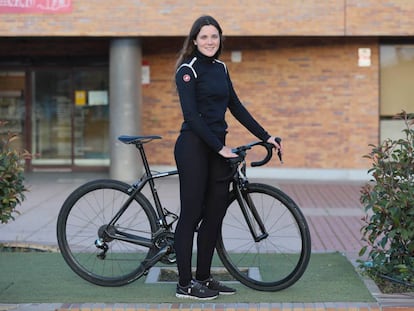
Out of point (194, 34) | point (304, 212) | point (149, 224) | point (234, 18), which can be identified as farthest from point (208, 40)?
point (234, 18)

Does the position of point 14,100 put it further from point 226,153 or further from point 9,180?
point 226,153

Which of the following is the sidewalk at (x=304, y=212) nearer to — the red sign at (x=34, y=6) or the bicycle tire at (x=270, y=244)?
the bicycle tire at (x=270, y=244)

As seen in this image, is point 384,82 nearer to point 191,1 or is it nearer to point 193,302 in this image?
point 191,1

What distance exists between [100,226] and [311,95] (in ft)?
28.4

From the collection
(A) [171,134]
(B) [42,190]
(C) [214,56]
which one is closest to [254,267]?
(C) [214,56]

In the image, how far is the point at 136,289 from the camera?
5094 mm

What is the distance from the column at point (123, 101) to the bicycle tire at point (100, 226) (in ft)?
22.4

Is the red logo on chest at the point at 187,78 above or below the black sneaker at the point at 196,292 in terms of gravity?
above

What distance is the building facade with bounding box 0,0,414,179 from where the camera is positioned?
479 inches

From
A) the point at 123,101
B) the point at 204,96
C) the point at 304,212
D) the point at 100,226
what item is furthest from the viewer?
the point at 123,101

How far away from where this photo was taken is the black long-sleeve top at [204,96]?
15.1 feet

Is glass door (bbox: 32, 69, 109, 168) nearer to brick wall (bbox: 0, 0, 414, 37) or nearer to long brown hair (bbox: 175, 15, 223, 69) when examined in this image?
brick wall (bbox: 0, 0, 414, 37)

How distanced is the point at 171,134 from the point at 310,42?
334 cm

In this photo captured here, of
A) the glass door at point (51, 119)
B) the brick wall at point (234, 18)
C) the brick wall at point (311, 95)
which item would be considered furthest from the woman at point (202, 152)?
the glass door at point (51, 119)
